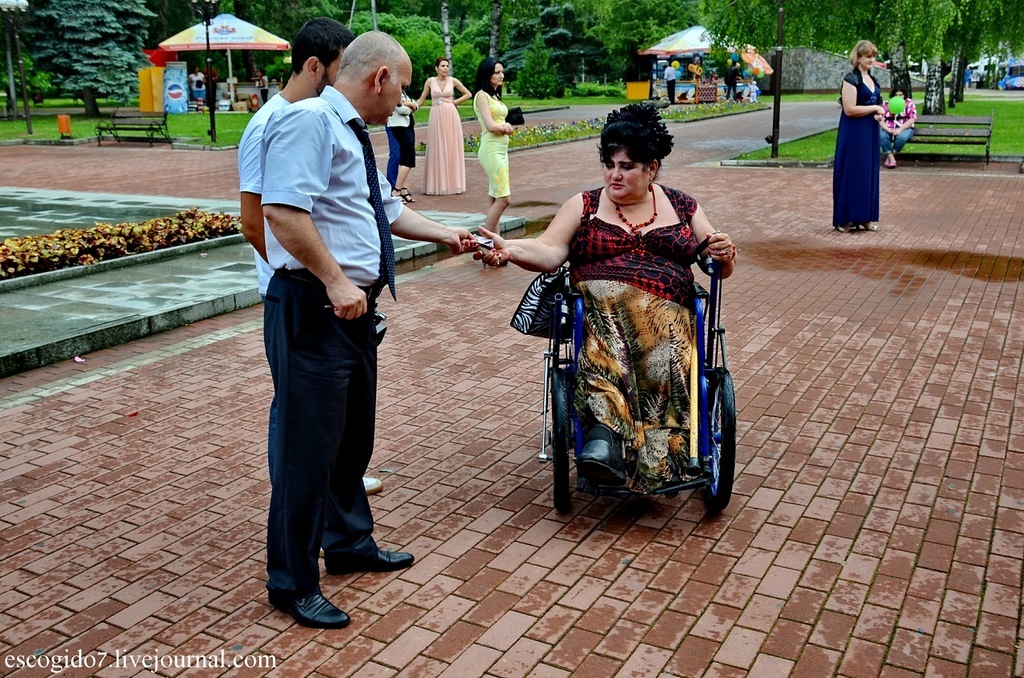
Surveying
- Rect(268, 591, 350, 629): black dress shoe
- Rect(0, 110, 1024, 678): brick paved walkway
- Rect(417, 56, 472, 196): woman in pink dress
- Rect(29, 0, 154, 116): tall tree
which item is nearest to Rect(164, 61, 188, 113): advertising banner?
Rect(29, 0, 154, 116): tall tree

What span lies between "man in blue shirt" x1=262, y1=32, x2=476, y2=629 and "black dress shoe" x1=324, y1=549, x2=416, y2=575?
1.07ft

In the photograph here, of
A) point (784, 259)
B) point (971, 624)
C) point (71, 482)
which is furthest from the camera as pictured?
point (784, 259)

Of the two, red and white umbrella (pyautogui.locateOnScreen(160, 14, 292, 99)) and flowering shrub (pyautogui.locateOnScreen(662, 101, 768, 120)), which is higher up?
red and white umbrella (pyautogui.locateOnScreen(160, 14, 292, 99))

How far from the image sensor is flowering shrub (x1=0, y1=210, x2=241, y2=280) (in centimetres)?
908

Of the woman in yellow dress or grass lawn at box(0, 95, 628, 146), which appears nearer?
the woman in yellow dress

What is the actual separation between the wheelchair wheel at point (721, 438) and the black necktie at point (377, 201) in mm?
1597

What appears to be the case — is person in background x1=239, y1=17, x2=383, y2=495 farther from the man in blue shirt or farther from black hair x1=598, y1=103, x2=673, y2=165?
black hair x1=598, y1=103, x2=673, y2=165

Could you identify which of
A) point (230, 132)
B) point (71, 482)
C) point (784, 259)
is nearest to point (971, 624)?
point (71, 482)

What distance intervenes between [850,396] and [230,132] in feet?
82.1

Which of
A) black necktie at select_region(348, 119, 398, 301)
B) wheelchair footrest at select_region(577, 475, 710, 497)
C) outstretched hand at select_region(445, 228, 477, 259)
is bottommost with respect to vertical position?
wheelchair footrest at select_region(577, 475, 710, 497)

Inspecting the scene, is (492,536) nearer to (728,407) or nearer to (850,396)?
(728,407)

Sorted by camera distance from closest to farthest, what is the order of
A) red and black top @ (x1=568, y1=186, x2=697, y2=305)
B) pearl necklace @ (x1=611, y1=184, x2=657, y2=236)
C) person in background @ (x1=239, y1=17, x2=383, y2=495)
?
person in background @ (x1=239, y1=17, x2=383, y2=495), red and black top @ (x1=568, y1=186, x2=697, y2=305), pearl necklace @ (x1=611, y1=184, x2=657, y2=236)

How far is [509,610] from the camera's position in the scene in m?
3.83

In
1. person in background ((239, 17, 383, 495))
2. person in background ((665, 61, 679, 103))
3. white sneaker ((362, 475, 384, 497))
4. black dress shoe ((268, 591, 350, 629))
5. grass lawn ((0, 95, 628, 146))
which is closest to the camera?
black dress shoe ((268, 591, 350, 629))
